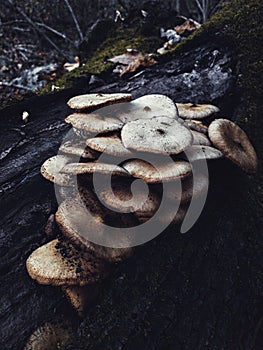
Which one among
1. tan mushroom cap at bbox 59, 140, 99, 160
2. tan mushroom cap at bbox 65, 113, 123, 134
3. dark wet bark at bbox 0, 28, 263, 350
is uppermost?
tan mushroom cap at bbox 65, 113, 123, 134

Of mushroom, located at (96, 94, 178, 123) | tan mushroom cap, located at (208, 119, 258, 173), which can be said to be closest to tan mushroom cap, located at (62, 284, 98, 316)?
mushroom, located at (96, 94, 178, 123)

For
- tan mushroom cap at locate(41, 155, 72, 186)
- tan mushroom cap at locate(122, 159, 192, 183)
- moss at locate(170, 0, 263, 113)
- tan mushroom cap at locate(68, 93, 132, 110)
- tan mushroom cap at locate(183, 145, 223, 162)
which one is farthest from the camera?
moss at locate(170, 0, 263, 113)

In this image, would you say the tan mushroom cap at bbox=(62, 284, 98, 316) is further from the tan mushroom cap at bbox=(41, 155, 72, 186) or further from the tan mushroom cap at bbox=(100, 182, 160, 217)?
the tan mushroom cap at bbox=(41, 155, 72, 186)

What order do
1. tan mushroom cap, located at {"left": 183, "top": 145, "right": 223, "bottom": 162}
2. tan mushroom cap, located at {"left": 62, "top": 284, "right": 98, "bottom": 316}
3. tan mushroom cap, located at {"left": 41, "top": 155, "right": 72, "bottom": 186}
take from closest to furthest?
tan mushroom cap, located at {"left": 62, "top": 284, "right": 98, "bottom": 316}, tan mushroom cap, located at {"left": 41, "top": 155, "right": 72, "bottom": 186}, tan mushroom cap, located at {"left": 183, "top": 145, "right": 223, "bottom": 162}

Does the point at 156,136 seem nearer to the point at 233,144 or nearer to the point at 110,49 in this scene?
the point at 233,144

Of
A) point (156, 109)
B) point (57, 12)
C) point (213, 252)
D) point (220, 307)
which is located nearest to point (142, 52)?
point (156, 109)

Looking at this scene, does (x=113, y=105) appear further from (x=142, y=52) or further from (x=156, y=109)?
(x=142, y=52)

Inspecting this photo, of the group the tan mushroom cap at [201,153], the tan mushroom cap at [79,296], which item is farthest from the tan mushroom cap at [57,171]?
the tan mushroom cap at [201,153]

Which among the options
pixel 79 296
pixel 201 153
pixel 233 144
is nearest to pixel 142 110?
pixel 201 153
